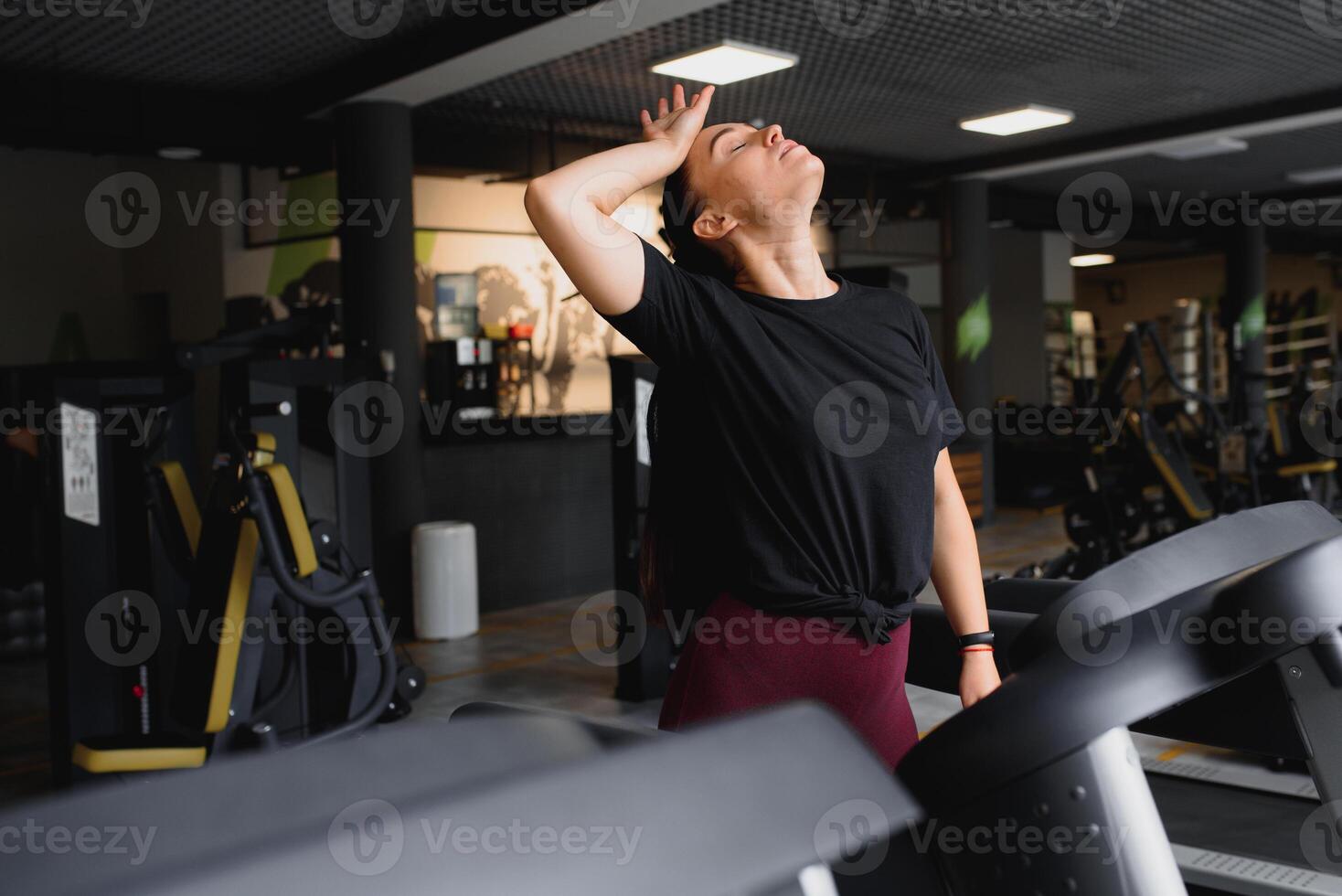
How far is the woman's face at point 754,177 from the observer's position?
143 centimetres

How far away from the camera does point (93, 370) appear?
3.77m

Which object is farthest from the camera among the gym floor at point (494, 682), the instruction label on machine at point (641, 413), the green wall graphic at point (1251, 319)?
the green wall graphic at point (1251, 319)

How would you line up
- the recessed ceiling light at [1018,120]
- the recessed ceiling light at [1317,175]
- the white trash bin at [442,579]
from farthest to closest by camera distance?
the recessed ceiling light at [1317,175], the recessed ceiling light at [1018,120], the white trash bin at [442,579]

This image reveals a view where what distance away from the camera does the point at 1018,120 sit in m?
8.12

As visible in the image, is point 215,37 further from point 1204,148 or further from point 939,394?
point 1204,148

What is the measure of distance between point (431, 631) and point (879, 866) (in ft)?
18.0

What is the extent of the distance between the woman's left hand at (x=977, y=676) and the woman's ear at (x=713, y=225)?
1.94ft

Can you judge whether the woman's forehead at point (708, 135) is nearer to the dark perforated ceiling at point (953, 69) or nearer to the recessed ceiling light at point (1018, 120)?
the dark perforated ceiling at point (953, 69)

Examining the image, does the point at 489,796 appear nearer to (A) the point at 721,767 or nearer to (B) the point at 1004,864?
(A) the point at 721,767

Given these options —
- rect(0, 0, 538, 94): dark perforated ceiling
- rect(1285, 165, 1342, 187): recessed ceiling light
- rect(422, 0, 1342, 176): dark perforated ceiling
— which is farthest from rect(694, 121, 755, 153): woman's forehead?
rect(1285, 165, 1342, 187): recessed ceiling light

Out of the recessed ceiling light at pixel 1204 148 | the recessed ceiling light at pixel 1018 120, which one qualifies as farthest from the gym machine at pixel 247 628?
the recessed ceiling light at pixel 1204 148

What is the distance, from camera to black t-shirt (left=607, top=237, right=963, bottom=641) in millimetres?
1371

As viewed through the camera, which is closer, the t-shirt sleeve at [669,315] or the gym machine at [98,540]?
the t-shirt sleeve at [669,315]

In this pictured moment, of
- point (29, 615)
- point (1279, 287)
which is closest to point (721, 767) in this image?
point (29, 615)
